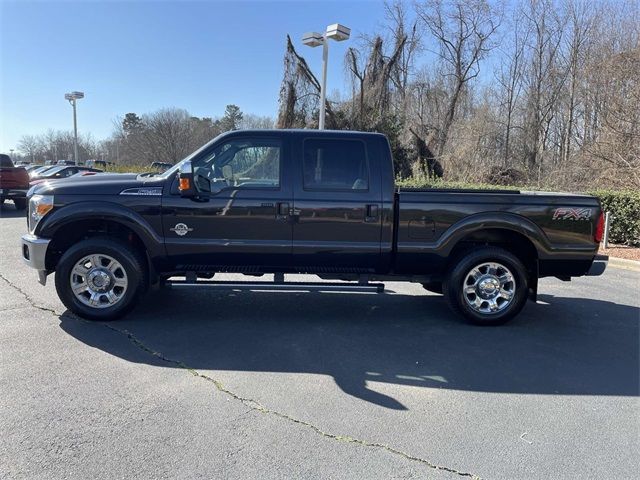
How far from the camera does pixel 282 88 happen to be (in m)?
20.5

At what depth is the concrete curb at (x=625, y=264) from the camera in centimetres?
862

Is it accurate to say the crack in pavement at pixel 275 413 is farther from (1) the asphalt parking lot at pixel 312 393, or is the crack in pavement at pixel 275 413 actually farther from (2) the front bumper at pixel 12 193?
(2) the front bumper at pixel 12 193

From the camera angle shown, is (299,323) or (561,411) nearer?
(561,411)

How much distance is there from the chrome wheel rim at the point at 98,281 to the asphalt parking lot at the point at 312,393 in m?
0.26

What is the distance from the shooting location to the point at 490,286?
5027 mm

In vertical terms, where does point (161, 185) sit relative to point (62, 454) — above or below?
above

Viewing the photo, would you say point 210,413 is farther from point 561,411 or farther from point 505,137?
point 505,137

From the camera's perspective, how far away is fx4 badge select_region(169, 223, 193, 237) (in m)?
4.84

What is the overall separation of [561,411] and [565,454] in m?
0.57

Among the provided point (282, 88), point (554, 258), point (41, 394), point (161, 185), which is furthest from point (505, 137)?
point (41, 394)

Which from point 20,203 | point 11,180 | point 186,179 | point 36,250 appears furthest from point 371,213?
point 20,203

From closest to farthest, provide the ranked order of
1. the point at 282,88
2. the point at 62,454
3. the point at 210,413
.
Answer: the point at 62,454, the point at 210,413, the point at 282,88

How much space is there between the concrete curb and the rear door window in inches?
260

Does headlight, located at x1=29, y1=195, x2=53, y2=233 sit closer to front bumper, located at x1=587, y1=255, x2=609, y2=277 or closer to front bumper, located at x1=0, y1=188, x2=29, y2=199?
front bumper, located at x1=587, y1=255, x2=609, y2=277
